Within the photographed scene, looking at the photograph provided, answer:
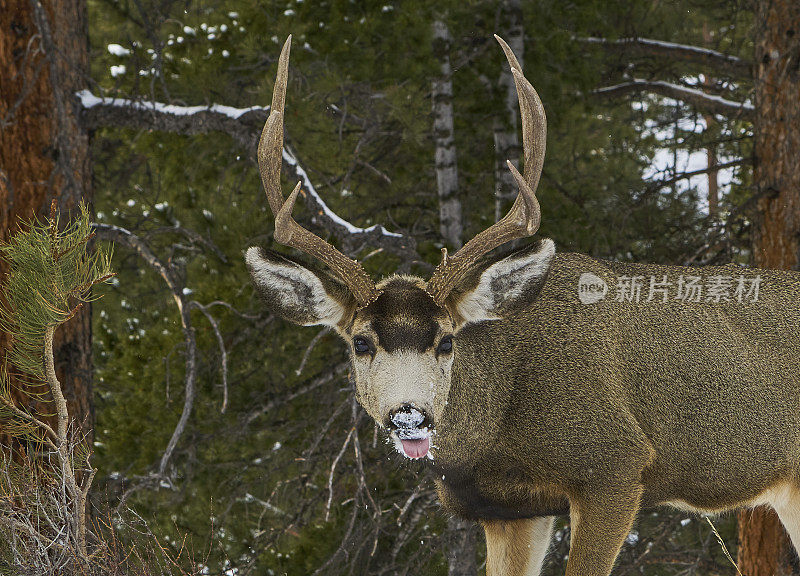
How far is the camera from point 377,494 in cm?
852

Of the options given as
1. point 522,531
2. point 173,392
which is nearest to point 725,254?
point 522,531

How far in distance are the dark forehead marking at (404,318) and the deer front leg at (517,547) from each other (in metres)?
1.70

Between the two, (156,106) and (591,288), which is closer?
(591,288)

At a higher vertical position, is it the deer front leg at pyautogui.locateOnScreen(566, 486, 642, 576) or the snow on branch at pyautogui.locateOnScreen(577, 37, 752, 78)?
the snow on branch at pyautogui.locateOnScreen(577, 37, 752, 78)

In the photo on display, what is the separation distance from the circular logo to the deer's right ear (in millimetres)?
1452

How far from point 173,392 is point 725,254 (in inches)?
192

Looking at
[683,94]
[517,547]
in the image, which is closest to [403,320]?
[517,547]

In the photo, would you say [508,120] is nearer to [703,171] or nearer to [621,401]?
[703,171]

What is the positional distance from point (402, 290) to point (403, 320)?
10.6 inches

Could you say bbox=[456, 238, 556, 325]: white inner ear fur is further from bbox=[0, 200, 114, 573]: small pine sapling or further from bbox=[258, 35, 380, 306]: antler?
bbox=[0, 200, 114, 573]: small pine sapling

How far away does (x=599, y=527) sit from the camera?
5.09 metres

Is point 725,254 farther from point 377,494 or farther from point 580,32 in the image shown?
point 377,494

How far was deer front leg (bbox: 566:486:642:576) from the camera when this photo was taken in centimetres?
509

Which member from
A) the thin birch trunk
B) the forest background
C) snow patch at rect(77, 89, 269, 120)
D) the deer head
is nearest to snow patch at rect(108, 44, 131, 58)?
the forest background
